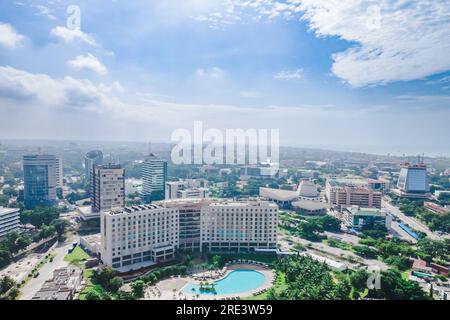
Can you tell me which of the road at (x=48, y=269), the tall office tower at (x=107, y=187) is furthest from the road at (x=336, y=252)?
the road at (x=48, y=269)

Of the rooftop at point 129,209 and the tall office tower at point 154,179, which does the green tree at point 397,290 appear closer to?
the rooftop at point 129,209

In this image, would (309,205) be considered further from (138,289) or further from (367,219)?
(138,289)

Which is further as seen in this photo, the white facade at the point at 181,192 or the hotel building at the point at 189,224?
the white facade at the point at 181,192

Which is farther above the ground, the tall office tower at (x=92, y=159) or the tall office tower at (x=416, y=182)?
the tall office tower at (x=92, y=159)

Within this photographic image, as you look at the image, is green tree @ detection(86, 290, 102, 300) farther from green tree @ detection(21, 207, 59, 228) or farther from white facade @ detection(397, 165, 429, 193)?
white facade @ detection(397, 165, 429, 193)
